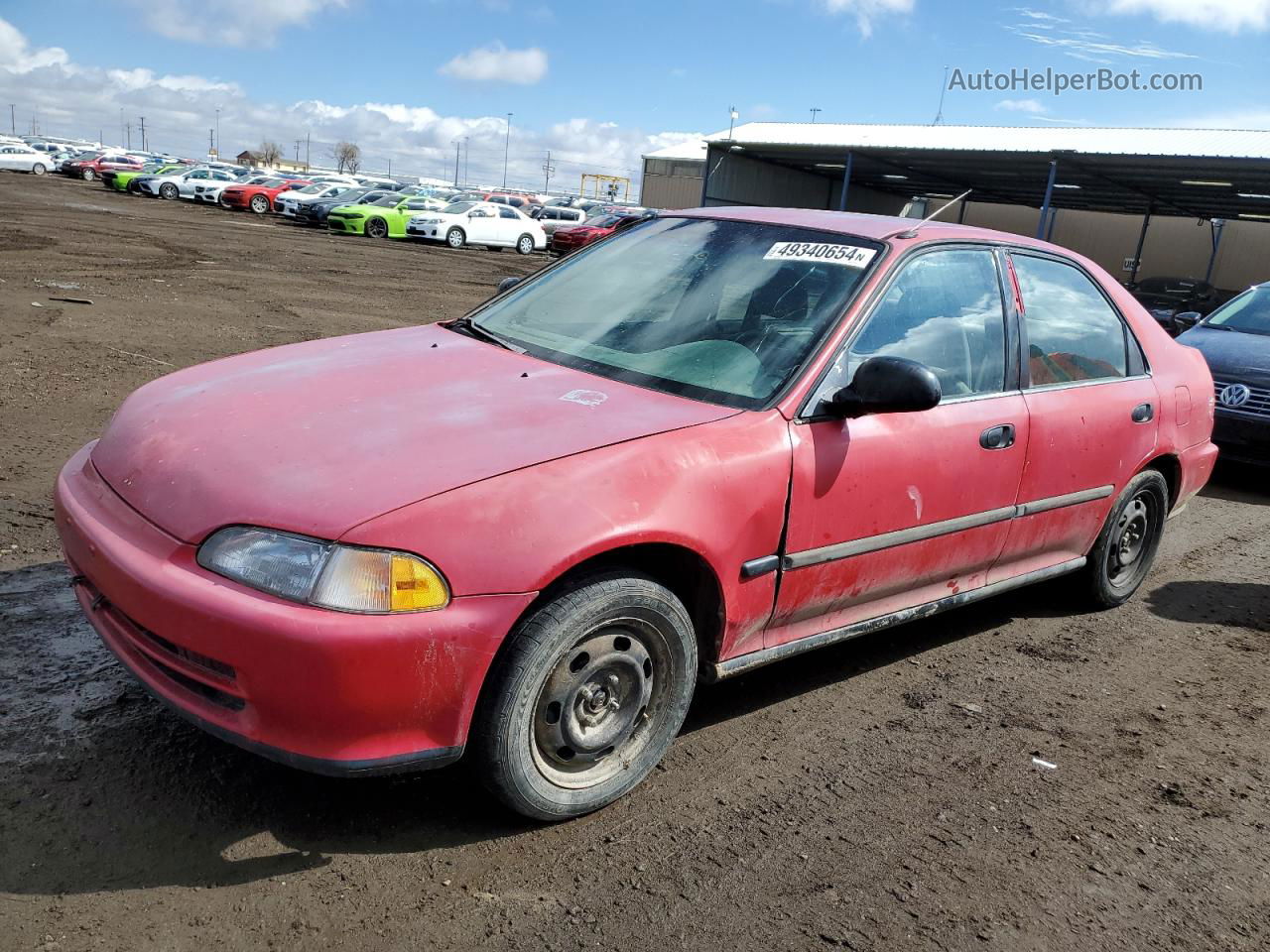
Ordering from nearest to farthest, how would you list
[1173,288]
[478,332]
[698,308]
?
[698,308] → [478,332] → [1173,288]

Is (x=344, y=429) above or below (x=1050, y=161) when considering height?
below

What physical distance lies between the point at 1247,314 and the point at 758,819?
7.81 meters

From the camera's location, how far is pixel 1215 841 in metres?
3.02

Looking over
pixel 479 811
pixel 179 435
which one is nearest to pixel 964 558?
pixel 479 811

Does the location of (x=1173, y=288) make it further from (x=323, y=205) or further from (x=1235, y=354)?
(x=323, y=205)

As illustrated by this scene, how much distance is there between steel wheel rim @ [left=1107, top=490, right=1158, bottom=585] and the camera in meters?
4.71

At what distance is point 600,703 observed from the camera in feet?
9.23

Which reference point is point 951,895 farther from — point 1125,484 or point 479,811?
point 1125,484

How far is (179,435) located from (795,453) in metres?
1.74

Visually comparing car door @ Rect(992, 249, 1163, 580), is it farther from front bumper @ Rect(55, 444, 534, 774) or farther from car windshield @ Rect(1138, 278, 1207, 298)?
car windshield @ Rect(1138, 278, 1207, 298)

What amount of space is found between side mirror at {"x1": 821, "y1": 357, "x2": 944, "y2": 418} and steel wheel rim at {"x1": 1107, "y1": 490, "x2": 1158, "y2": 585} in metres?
2.04

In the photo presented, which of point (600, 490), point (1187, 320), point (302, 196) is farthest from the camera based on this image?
point (302, 196)

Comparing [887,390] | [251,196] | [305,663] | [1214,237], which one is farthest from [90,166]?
[305,663]

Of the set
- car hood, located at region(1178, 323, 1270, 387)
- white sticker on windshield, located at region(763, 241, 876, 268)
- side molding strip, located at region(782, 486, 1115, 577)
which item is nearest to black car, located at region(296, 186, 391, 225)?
car hood, located at region(1178, 323, 1270, 387)
